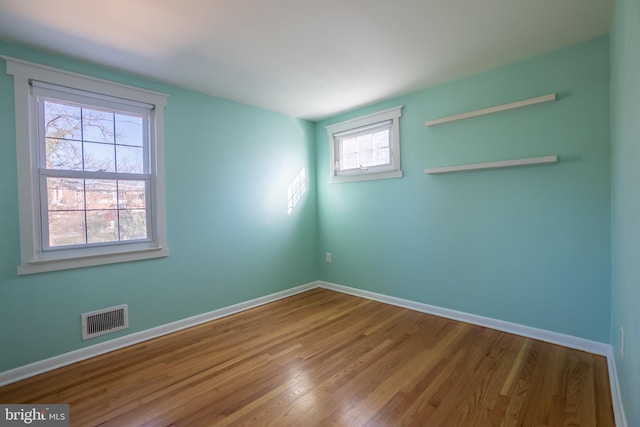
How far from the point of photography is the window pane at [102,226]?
2.38 m

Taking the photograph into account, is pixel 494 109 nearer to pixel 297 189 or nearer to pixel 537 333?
pixel 537 333

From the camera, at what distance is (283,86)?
2859 mm

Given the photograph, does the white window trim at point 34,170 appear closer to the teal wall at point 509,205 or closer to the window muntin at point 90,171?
the window muntin at point 90,171

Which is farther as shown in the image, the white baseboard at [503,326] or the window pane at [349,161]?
the window pane at [349,161]

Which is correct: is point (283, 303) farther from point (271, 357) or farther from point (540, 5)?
point (540, 5)

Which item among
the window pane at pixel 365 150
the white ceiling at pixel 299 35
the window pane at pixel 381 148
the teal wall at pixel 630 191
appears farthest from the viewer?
the window pane at pixel 365 150

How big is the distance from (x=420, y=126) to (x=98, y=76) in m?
2.94

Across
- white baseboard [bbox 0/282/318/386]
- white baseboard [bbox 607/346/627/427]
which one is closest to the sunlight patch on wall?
white baseboard [bbox 0/282/318/386]

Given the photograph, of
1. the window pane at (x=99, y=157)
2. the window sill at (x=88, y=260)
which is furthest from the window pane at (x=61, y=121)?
the window sill at (x=88, y=260)

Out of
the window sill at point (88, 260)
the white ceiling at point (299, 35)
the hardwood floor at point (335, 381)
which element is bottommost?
the hardwood floor at point (335, 381)

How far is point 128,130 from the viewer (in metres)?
2.57

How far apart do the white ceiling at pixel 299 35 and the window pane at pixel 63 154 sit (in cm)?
66

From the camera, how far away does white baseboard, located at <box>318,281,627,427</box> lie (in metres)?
1.66

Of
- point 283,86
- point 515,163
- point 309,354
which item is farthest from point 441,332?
point 283,86
